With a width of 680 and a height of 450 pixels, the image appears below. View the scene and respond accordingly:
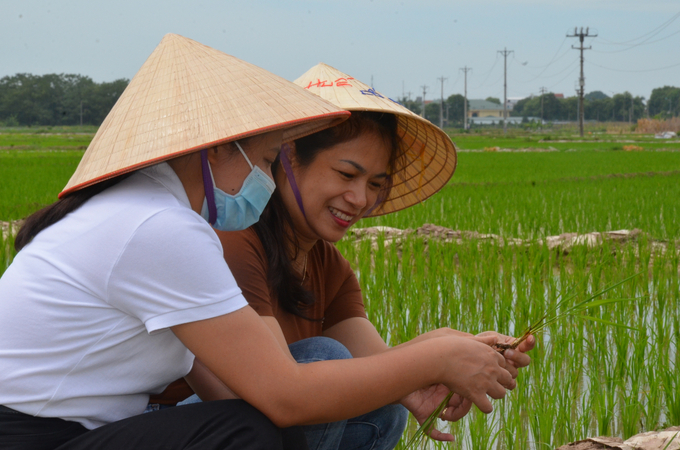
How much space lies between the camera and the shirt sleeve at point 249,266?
1429 mm

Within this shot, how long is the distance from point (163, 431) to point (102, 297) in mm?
269

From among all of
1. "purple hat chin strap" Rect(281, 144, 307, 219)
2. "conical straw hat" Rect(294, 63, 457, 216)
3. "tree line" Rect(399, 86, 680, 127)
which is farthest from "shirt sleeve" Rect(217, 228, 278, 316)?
"tree line" Rect(399, 86, 680, 127)

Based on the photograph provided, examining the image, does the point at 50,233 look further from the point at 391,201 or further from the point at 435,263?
the point at 435,263

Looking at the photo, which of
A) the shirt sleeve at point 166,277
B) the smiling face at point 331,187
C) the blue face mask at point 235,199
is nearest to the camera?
the shirt sleeve at point 166,277

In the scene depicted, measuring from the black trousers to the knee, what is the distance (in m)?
0.37

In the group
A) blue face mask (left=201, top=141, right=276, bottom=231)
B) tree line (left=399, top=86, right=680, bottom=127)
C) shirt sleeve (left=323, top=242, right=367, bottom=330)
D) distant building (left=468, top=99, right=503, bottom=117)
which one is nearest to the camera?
blue face mask (left=201, top=141, right=276, bottom=231)

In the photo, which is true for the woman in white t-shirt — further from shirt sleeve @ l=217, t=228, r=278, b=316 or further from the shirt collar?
shirt sleeve @ l=217, t=228, r=278, b=316

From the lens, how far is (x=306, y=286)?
1.81 metres

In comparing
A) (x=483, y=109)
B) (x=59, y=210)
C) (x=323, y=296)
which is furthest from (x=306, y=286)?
(x=483, y=109)

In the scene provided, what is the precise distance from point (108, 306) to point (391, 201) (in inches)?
Answer: 53.9

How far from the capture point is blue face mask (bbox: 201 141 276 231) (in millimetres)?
1247

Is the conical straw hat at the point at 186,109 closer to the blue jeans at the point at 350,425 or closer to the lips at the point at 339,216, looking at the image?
the lips at the point at 339,216

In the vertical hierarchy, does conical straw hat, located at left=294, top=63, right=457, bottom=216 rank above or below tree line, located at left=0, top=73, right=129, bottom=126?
below

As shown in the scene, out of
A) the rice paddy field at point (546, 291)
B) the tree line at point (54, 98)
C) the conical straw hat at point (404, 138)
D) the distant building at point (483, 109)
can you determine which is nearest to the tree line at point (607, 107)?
the distant building at point (483, 109)
